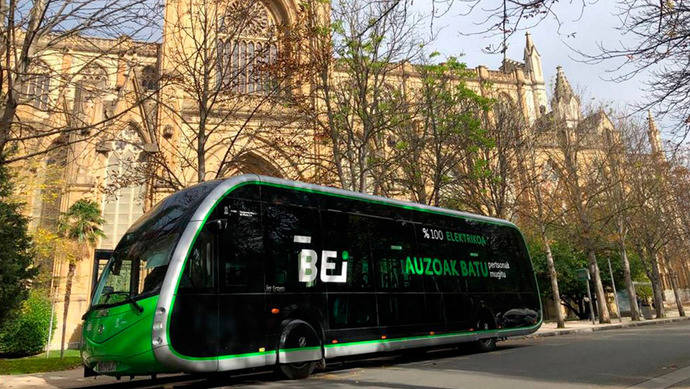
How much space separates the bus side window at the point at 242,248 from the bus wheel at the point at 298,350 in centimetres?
85

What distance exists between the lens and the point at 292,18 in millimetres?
28594

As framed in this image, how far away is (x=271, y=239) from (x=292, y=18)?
949 inches

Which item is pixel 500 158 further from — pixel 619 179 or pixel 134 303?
pixel 134 303

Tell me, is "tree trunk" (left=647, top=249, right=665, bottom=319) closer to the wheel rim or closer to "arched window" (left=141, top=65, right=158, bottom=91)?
the wheel rim

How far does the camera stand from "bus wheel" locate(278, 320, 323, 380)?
7.13m

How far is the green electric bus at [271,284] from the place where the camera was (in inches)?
246

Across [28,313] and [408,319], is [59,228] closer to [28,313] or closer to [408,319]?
[28,313]

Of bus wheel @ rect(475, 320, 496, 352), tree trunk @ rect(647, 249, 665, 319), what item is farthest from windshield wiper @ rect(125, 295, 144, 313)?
tree trunk @ rect(647, 249, 665, 319)

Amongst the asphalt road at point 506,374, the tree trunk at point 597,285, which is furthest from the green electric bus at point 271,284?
the tree trunk at point 597,285

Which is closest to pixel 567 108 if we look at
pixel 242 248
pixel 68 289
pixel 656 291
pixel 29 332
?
pixel 656 291

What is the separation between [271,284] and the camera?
7.23 meters

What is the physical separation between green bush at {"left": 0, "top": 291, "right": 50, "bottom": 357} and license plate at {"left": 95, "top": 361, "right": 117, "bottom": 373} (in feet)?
68.8

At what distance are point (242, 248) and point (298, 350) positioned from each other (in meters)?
1.80

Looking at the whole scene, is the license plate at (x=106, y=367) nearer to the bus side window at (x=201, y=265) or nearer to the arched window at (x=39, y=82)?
the bus side window at (x=201, y=265)
